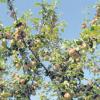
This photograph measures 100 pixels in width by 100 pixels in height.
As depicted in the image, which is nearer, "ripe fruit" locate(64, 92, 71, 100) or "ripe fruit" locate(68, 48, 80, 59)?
"ripe fruit" locate(68, 48, 80, 59)

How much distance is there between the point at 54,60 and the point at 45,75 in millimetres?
433

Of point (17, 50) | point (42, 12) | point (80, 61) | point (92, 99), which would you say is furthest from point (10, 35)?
point (92, 99)

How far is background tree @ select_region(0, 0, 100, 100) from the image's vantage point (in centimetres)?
846

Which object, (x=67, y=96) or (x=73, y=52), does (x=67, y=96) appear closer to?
(x=67, y=96)

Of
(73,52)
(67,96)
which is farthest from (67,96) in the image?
(73,52)

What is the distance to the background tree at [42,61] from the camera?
27.8 ft

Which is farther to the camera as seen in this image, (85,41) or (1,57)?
(1,57)

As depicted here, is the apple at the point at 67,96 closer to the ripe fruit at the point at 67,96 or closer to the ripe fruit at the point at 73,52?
the ripe fruit at the point at 67,96

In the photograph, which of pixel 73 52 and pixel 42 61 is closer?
pixel 73 52

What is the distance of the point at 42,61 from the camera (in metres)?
9.25

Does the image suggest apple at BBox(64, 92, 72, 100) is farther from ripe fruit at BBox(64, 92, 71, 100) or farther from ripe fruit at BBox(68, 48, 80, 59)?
ripe fruit at BBox(68, 48, 80, 59)

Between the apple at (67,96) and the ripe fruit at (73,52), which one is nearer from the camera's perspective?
the ripe fruit at (73,52)

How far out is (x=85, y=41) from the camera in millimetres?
6047

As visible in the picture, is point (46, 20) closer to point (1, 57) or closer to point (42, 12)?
point (42, 12)
